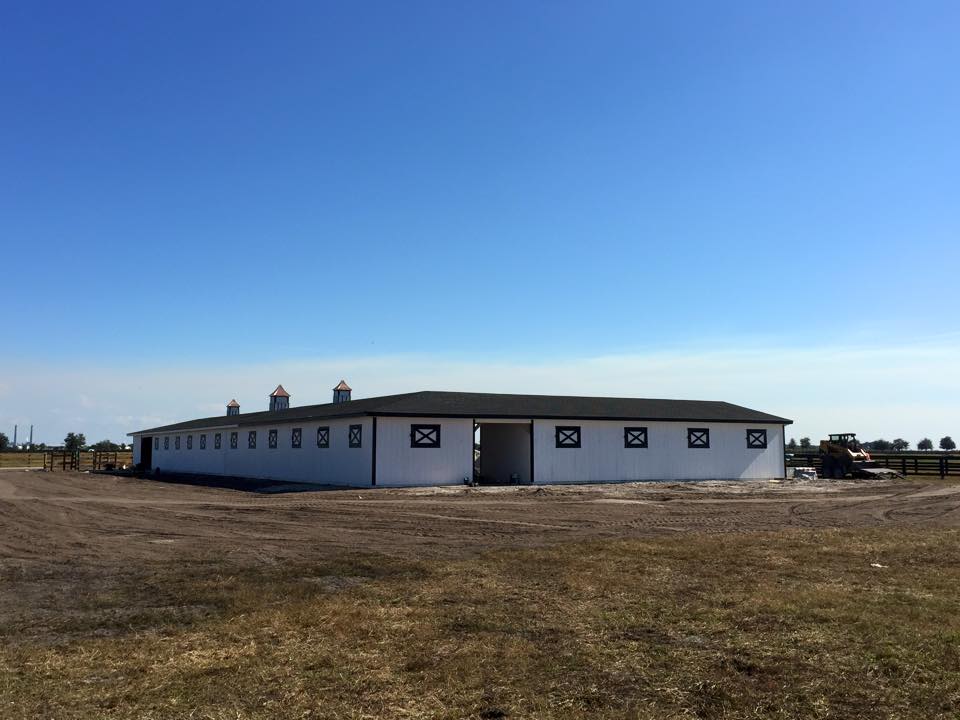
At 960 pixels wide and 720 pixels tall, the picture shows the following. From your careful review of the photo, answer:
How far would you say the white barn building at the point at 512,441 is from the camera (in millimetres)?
31688

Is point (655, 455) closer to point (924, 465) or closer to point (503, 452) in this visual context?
point (503, 452)

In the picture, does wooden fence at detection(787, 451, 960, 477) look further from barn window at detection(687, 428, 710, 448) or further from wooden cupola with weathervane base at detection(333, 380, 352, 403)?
wooden cupola with weathervane base at detection(333, 380, 352, 403)

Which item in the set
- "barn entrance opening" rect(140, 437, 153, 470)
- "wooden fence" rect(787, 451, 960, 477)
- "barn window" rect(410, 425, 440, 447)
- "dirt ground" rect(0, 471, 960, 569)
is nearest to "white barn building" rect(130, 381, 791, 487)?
"barn window" rect(410, 425, 440, 447)

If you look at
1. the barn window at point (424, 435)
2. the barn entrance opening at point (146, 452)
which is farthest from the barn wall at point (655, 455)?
the barn entrance opening at point (146, 452)

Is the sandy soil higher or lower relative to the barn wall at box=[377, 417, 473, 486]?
lower

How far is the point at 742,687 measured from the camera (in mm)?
6277

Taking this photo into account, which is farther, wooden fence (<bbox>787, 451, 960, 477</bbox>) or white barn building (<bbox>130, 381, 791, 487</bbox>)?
wooden fence (<bbox>787, 451, 960, 477</bbox>)

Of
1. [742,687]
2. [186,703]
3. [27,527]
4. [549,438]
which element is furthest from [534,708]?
[549,438]

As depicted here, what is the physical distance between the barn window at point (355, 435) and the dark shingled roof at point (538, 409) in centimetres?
70

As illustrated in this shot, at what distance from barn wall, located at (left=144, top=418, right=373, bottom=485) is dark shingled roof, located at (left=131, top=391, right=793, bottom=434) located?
688 mm

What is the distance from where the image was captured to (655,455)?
36375 millimetres

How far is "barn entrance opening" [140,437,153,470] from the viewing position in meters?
60.3

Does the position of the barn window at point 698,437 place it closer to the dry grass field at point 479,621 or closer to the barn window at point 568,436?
the barn window at point 568,436

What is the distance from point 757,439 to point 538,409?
11.8 meters
